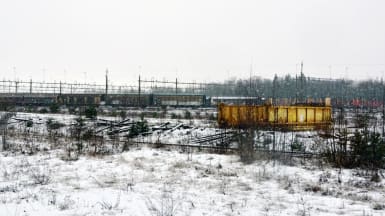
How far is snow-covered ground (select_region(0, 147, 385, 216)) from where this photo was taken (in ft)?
22.9

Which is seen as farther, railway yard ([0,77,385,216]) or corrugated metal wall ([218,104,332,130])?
corrugated metal wall ([218,104,332,130])

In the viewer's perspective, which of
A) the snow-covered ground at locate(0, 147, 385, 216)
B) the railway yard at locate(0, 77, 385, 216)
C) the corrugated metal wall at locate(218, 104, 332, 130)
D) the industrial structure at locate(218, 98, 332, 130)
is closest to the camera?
the snow-covered ground at locate(0, 147, 385, 216)

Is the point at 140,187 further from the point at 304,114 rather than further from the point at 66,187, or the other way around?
the point at 304,114

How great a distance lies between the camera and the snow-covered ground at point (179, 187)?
6.98 m

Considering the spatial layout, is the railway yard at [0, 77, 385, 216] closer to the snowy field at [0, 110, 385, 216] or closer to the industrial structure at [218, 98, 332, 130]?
the snowy field at [0, 110, 385, 216]


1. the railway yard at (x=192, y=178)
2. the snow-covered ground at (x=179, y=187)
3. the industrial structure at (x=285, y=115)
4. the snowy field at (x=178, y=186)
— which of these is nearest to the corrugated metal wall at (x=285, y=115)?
the industrial structure at (x=285, y=115)

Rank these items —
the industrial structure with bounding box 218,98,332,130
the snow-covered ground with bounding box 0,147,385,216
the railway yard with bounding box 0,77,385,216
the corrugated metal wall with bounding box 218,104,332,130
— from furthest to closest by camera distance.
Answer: the corrugated metal wall with bounding box 218,104,332,130 → the industrial structure with bounding box 218,98,332,130 → the railway yard with bounding box 0,77,385,216 → the snow-covered ground with bounding box 0,147,385,216

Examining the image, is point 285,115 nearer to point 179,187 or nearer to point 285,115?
point 285,115

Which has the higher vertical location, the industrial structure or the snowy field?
the industrial structure

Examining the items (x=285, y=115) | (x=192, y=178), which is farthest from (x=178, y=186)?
(x=285, y=115)

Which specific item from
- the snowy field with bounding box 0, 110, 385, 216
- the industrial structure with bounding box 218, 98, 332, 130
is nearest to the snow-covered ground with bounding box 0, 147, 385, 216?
the snowy field with bounding box 0, 110, 385, 216

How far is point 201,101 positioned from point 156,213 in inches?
2271

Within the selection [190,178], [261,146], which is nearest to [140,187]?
[190,178]

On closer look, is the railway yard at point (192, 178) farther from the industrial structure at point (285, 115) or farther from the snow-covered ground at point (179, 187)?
the industrial structure at point (285, 115)
